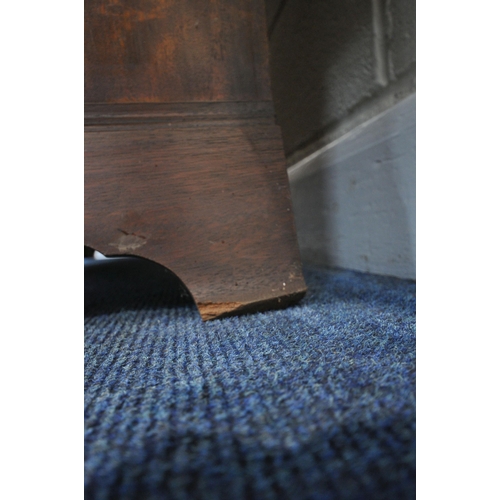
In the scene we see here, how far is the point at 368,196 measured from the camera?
79cm

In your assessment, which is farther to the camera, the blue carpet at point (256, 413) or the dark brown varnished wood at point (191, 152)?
the dark brown varnished wood at point (191, 152)

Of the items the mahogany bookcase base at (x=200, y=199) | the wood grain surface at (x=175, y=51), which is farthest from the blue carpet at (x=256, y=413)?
the wood grain surface at (x=175, y=51)

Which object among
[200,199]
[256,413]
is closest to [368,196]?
[200,199]

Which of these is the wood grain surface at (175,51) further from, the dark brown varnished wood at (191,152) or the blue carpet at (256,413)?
the blue carpet at (256,413)

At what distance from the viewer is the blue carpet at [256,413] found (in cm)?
18

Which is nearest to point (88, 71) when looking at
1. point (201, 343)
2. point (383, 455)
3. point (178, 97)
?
point (178, 97)

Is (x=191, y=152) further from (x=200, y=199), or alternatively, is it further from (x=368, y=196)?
(x=368, y=196)

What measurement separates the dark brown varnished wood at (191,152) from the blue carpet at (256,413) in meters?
0.12

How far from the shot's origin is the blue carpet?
7.0 inches

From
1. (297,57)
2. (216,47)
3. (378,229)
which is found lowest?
(378,229)

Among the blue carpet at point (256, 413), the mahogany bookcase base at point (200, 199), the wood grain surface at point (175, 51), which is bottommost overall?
the blue carpet at point (256, 413)

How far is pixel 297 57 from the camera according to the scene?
1.05 meters

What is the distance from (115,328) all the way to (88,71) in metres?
0.33

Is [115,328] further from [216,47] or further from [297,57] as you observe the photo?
[297,57]
